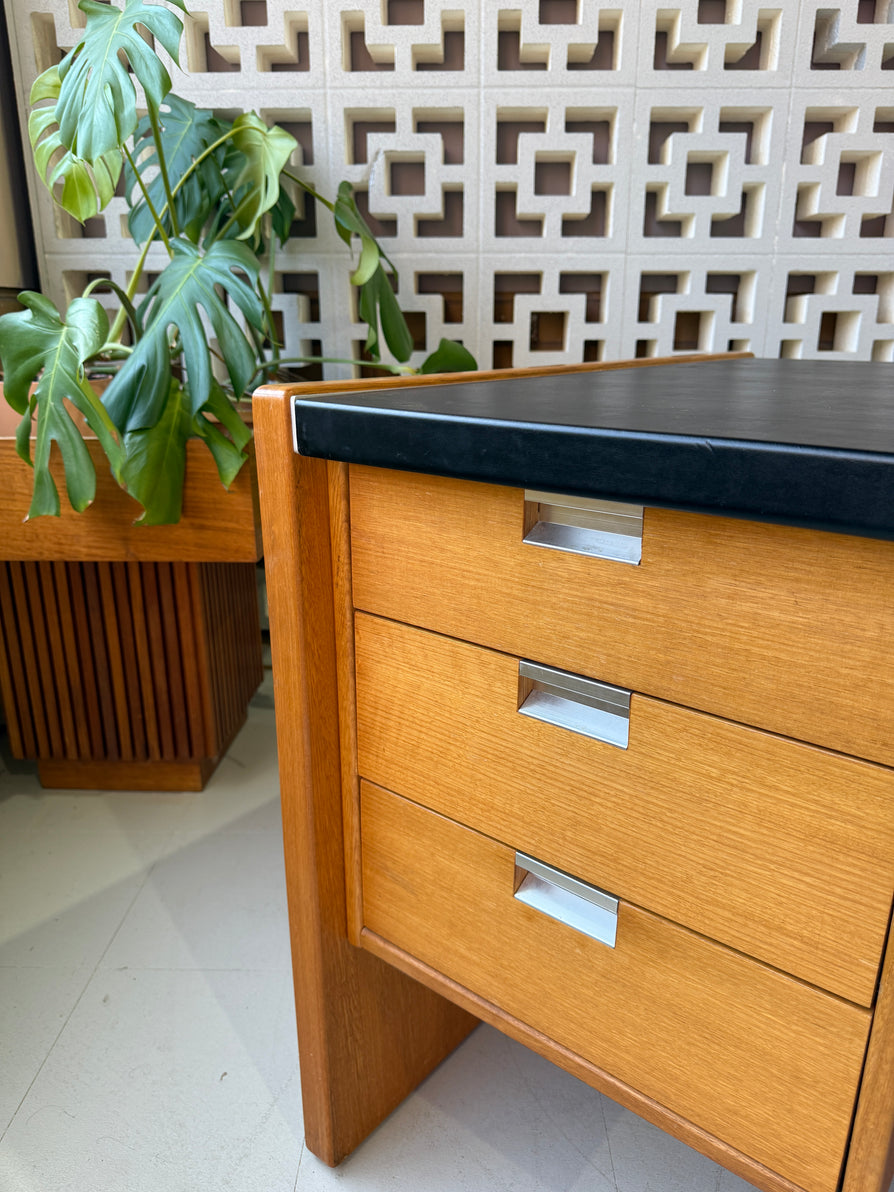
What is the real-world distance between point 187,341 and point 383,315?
19.2 inches

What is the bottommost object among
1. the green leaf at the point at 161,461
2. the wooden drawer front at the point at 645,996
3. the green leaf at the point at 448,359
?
the wooden drawer front at the point at 645,996

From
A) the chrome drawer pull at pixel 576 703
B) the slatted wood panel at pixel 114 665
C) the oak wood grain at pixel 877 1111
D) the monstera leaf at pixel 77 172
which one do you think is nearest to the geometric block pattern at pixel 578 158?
the monstera leaf at pixel 77 172

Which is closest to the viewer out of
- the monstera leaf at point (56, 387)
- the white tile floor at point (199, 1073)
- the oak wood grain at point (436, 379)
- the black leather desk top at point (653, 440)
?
the black leather desk top at point (653, 440)

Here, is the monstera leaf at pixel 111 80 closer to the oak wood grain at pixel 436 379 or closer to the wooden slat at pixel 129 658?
the oak wood grain at pixel 436 379

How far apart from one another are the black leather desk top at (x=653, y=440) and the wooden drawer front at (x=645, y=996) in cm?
32

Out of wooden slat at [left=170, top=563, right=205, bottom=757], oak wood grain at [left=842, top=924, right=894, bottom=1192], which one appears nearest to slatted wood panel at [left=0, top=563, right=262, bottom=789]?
wooden slat at [left=170, top=563, right=205, bottom=757]

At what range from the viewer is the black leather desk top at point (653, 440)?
41 cm

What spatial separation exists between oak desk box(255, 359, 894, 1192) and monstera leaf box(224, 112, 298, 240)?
2.21 ft

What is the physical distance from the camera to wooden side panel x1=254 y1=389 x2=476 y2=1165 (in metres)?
0.71

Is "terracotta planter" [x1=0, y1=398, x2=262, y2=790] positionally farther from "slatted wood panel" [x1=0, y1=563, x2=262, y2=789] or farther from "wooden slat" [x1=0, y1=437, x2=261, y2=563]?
"wooden slat" [x1=0, y1=437, x2=261, y2=563]

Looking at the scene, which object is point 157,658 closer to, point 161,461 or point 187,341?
point 161,461

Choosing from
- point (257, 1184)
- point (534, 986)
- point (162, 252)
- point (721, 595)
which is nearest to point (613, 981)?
point (534, 986)

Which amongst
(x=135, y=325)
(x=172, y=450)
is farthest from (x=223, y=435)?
(x=135, y=325)

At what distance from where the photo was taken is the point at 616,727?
1.94ft
